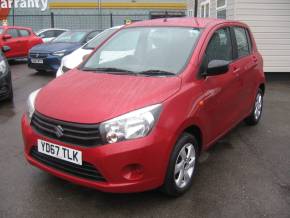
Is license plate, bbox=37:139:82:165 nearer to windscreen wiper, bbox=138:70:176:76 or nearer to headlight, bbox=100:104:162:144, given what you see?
headlight, bbox=100:104:162:144

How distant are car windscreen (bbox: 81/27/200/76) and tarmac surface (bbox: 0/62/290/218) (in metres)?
1.28

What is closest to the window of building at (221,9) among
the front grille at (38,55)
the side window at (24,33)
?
the front grille at (38,55)

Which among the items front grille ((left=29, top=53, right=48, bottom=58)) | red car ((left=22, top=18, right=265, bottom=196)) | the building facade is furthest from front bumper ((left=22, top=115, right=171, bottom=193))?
front grille ((left=29, top=53, right=48, bottom=58))

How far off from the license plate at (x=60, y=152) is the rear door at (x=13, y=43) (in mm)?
11540

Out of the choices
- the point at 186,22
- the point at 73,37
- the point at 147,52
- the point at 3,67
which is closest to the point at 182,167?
the point at 147,52

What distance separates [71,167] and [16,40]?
1231cm

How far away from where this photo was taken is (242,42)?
5.36 metres

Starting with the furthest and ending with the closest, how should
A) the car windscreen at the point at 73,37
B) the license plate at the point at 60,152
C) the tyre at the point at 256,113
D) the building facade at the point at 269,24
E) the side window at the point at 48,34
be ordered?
the side window at the point at 48,34 → the car windscreen at the point at 73,37 → the building facade at the point at 269,24 → the tyre at the point at 256,113 → the license plate at the point at 60,152

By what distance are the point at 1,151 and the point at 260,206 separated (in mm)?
3254

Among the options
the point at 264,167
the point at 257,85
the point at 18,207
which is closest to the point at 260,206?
the point at 264,167

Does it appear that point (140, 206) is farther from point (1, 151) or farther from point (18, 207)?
point (1, 151)

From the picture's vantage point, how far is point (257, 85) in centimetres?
575

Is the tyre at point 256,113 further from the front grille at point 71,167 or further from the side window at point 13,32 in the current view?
the side window at point 13,32

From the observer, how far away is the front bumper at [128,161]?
3111 mm
